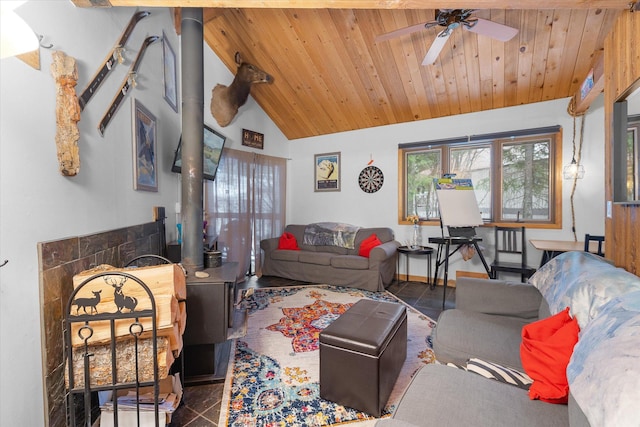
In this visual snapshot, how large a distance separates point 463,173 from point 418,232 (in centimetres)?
108

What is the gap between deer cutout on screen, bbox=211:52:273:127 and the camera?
3988 millimetres

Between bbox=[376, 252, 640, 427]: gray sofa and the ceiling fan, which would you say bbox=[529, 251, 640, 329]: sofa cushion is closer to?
bbox=[376, 252, 640, 427]: gray sofa

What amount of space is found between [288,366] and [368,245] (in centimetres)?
243

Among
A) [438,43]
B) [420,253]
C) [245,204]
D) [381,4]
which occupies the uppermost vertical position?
[438,43]

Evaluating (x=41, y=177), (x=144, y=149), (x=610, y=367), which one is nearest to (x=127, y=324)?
(x=41, y=177)

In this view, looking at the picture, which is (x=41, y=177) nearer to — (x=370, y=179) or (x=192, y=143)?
(x=192, y=143)

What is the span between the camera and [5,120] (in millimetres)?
1018

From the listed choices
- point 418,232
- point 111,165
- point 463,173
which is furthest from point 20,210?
point 463,173

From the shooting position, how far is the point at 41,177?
118 centimetres

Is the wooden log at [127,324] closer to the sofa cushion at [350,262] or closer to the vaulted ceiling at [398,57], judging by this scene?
the vaulted ceiling at [398,57]

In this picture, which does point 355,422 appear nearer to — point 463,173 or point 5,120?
point 5,120

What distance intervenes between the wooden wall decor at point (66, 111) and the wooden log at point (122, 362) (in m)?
0.81

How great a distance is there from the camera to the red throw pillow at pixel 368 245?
13.7 feet

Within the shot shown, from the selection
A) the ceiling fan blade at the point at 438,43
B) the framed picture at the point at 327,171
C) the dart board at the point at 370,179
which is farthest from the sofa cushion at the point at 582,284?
the framed picture at the point at 327,171
